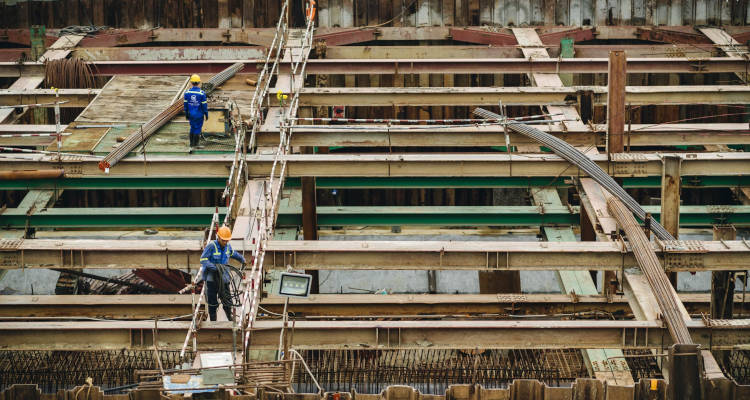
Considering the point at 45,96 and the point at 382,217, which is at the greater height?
the point at 45,96

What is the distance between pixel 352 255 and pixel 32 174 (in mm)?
5620

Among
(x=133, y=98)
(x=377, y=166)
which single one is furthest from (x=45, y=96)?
(x=377, y=166)

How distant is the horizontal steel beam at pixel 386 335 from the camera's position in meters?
11.7

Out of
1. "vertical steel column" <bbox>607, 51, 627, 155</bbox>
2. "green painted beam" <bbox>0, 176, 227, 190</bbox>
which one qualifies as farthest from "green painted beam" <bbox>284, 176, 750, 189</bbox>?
"green painted beam" <bbox>0, 176, 227, 190</bbox>

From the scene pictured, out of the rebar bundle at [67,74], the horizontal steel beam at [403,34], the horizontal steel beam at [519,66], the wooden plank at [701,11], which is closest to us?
the horizontal steel beam at [519,66]

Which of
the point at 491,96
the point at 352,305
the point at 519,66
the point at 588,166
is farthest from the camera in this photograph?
the point at 519,66

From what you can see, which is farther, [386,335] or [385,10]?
[385,10]

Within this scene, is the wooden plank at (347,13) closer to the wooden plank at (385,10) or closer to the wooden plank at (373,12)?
the wooden plank at (373,12)

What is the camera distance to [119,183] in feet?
53.7

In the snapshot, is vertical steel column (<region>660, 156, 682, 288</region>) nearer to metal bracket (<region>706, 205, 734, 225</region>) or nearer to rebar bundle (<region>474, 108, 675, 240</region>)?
rebar bundle (<region>474, 108, 675, 240</region>)

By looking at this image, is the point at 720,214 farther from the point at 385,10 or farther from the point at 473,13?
the point at 385,10

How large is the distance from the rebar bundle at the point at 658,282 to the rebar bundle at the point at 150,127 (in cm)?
762

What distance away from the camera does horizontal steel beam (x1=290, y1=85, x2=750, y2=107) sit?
722 inches

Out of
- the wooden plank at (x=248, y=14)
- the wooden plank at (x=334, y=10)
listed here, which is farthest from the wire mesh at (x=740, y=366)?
the wooden plank at (x=248, y=14)
